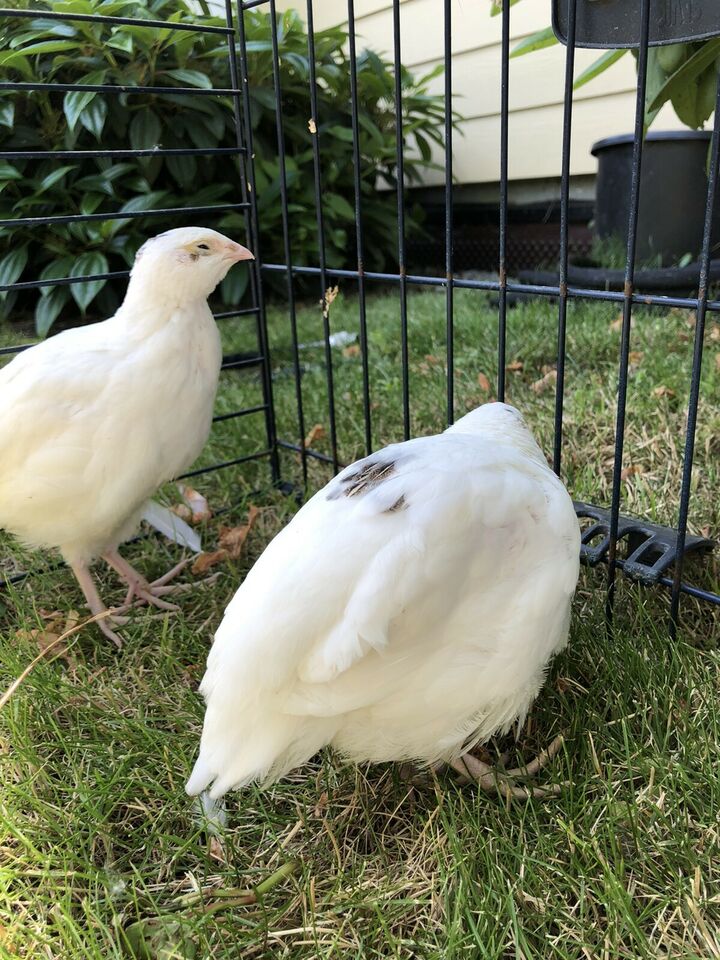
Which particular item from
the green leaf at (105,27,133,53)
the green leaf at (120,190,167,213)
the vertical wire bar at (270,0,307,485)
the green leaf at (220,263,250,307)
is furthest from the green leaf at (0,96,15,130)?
the vertical wire bar at (270,0,307,485)

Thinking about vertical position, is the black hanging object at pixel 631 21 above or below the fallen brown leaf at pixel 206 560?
above

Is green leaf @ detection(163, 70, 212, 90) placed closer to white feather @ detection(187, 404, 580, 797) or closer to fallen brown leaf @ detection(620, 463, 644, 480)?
fallen brown leaf @ detection(620, 463, 644, 480)

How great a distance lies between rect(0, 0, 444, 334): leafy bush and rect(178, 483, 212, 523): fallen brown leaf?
196 centimetres

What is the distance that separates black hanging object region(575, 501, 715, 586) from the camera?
2008 millimetres

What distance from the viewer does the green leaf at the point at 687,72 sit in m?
2.05

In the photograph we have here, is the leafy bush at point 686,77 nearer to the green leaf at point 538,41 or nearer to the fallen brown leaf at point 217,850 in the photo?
A: the green leaf at point 538,41

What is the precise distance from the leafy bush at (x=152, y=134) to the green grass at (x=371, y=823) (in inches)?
110

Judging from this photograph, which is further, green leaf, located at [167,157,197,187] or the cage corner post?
green leaf, located at [167,157,197,187]

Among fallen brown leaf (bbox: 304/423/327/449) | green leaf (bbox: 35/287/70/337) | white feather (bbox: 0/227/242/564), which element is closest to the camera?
white feather (bbox: 0/227/242/564)

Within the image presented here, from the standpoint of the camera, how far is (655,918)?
4.38ft

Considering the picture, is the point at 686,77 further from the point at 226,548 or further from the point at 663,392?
the point at 226,548

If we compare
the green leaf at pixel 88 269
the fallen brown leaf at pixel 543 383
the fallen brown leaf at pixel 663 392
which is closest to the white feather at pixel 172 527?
the fallen brown leaf at pixel 543 383

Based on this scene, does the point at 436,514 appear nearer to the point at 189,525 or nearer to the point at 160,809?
the point at 160,809

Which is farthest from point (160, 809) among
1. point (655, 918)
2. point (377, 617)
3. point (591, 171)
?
point (591, 171)
